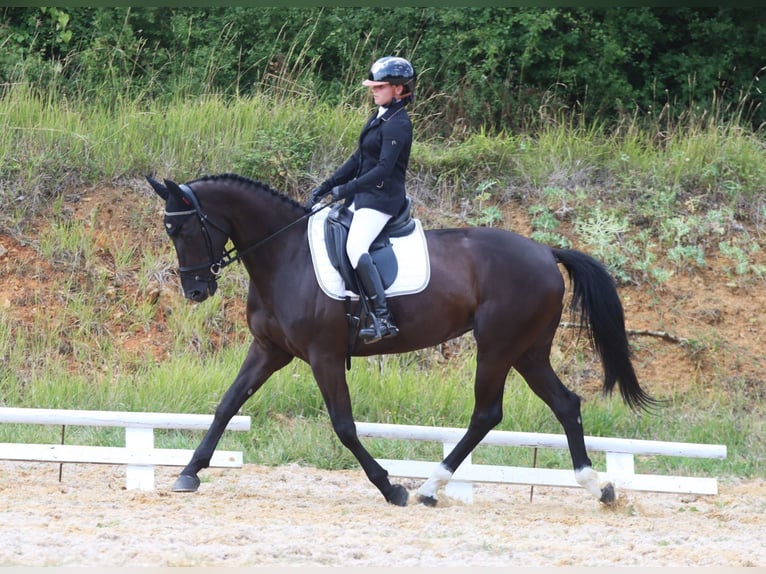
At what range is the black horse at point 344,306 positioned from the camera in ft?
22.3

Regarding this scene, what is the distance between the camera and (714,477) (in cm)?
842

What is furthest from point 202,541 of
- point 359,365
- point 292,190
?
point 292,190

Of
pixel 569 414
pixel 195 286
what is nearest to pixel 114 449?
pixel 195 286

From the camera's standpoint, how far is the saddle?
6.84 meters

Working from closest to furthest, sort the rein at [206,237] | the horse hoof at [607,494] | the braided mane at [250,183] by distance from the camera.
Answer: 1. the rein at [206,237]
2. the braided mane at [250,183]
3. the horse hoof at [607,494]

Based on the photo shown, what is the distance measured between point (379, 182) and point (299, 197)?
4668 mm

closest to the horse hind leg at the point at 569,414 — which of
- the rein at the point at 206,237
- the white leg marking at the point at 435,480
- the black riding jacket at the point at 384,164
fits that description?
the white leg marking at the point at 435,480

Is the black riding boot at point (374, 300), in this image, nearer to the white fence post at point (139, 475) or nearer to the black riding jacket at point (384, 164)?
the black riding jacket at point (384, 164)

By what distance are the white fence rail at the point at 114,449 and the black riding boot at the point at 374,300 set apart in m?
1.47

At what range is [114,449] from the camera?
698 cm

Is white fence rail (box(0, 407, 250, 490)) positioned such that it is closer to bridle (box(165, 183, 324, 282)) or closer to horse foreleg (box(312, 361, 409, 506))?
horse foreleg (box(312, 361, 409, 506))

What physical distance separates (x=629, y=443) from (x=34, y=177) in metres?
6.91

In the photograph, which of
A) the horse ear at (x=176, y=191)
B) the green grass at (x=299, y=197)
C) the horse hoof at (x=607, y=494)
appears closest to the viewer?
the horse ear at (x=176, y=191)

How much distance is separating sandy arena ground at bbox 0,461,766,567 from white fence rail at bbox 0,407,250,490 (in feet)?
0.64
